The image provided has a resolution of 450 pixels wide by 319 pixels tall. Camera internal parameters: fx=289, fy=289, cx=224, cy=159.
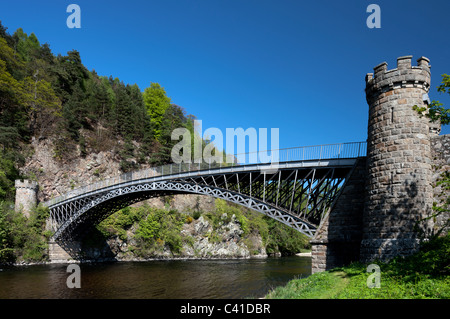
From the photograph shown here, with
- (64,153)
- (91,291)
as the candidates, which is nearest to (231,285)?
Result: (91,291)

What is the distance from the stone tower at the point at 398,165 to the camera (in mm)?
13664

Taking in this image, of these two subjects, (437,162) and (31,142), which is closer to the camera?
(437,162)

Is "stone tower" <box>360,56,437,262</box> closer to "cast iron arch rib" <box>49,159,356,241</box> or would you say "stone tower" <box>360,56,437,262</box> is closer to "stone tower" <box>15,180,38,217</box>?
"cast iron arch rib" <box>49,159,356,241</box>

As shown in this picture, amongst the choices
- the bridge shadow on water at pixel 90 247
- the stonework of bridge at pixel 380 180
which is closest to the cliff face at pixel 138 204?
the bridge shadow on water at pixel 90 247

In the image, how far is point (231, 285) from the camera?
2166 cm

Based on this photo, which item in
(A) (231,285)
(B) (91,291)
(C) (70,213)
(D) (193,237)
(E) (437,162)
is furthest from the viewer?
(D) (193,237)

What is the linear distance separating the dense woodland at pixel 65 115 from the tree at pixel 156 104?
219mm

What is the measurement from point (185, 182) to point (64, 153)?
25010mm

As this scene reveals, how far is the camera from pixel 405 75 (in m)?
15.0

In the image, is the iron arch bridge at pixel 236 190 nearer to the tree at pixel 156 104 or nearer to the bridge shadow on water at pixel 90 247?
the bridge shadow on water at pixel 90 247

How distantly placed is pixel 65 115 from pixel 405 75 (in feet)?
152

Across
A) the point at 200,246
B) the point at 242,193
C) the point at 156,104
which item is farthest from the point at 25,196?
the point at 156,104
